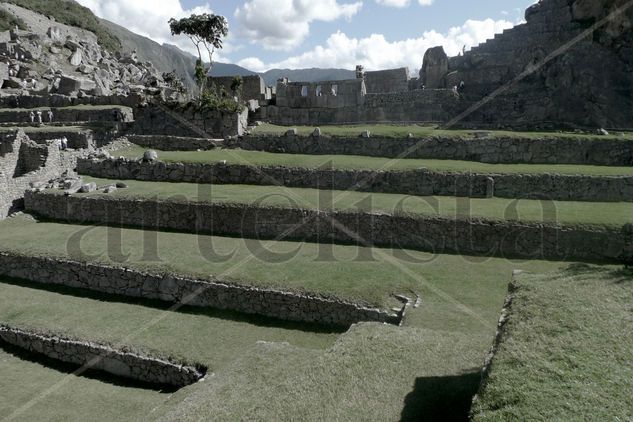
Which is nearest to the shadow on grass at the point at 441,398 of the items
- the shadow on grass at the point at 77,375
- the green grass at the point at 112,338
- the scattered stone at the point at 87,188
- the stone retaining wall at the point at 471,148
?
the green grass at the point at 112,338

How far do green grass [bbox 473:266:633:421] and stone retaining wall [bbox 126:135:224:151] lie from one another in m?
21.9

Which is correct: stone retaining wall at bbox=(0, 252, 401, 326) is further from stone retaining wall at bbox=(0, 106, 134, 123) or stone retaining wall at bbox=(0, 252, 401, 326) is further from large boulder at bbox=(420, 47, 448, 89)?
large boulder at bbox=(420, 47, 448, 89)

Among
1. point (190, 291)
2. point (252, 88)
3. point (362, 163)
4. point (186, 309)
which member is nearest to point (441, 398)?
point (186, 309)

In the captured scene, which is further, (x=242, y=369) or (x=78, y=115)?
(x=78, y=115)

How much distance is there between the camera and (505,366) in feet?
18.5

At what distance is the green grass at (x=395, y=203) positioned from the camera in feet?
54.0

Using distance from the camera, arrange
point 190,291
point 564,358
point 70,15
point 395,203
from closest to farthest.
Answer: point 564,358 < point 190,291 < point 395,203 < point 70,15

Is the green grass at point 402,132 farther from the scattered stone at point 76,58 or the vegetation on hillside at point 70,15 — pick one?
the vegetation on hillside at point 70,15

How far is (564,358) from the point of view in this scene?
18.8 ft

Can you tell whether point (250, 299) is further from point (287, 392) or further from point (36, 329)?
point (287, 392)

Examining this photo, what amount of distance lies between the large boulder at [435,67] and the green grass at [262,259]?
62.9ft

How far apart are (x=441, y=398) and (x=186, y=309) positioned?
8804mm

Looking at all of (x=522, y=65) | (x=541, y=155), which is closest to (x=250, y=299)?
(x=541, y=155)

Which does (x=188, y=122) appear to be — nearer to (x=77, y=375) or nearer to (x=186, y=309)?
(x=186, y=309)
